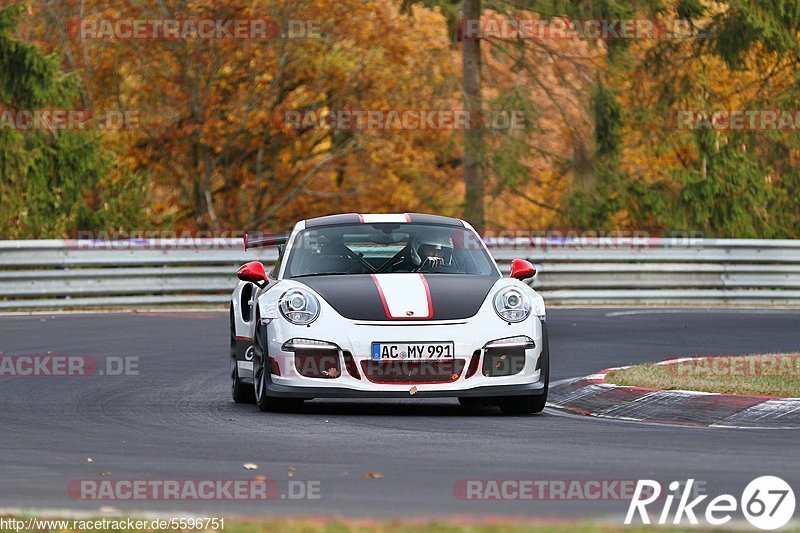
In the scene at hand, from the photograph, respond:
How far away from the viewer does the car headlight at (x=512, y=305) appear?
11117 mm

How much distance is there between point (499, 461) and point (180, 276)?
17.0 meters

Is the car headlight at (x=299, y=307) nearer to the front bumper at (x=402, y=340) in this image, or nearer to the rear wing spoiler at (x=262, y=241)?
the front bumper at (x=402, y=340)

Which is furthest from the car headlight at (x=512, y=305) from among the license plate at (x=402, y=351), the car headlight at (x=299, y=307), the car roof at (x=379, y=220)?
the car roof at (x=379, y=220)

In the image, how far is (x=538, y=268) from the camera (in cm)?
2562

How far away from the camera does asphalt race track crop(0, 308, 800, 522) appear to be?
7.20 meters

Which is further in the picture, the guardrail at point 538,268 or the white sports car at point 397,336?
the guardrail at point 538,268

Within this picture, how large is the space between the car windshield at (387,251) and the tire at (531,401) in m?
0.97

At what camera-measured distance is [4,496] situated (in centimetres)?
734

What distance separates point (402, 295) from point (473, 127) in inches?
1044

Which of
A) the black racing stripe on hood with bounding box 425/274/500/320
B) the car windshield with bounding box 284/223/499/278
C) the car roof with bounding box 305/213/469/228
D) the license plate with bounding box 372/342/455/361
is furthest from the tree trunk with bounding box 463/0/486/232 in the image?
the license plate with bounding box 372/342/455/361

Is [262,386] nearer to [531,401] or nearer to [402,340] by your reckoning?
[402,340]

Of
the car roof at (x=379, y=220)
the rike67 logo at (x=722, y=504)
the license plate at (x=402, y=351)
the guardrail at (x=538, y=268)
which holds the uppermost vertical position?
the car roof at (x=379, y=220)

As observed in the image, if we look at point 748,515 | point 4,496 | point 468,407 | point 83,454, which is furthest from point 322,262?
point 748,515

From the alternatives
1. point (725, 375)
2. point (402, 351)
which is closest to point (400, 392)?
point (402, 351)
